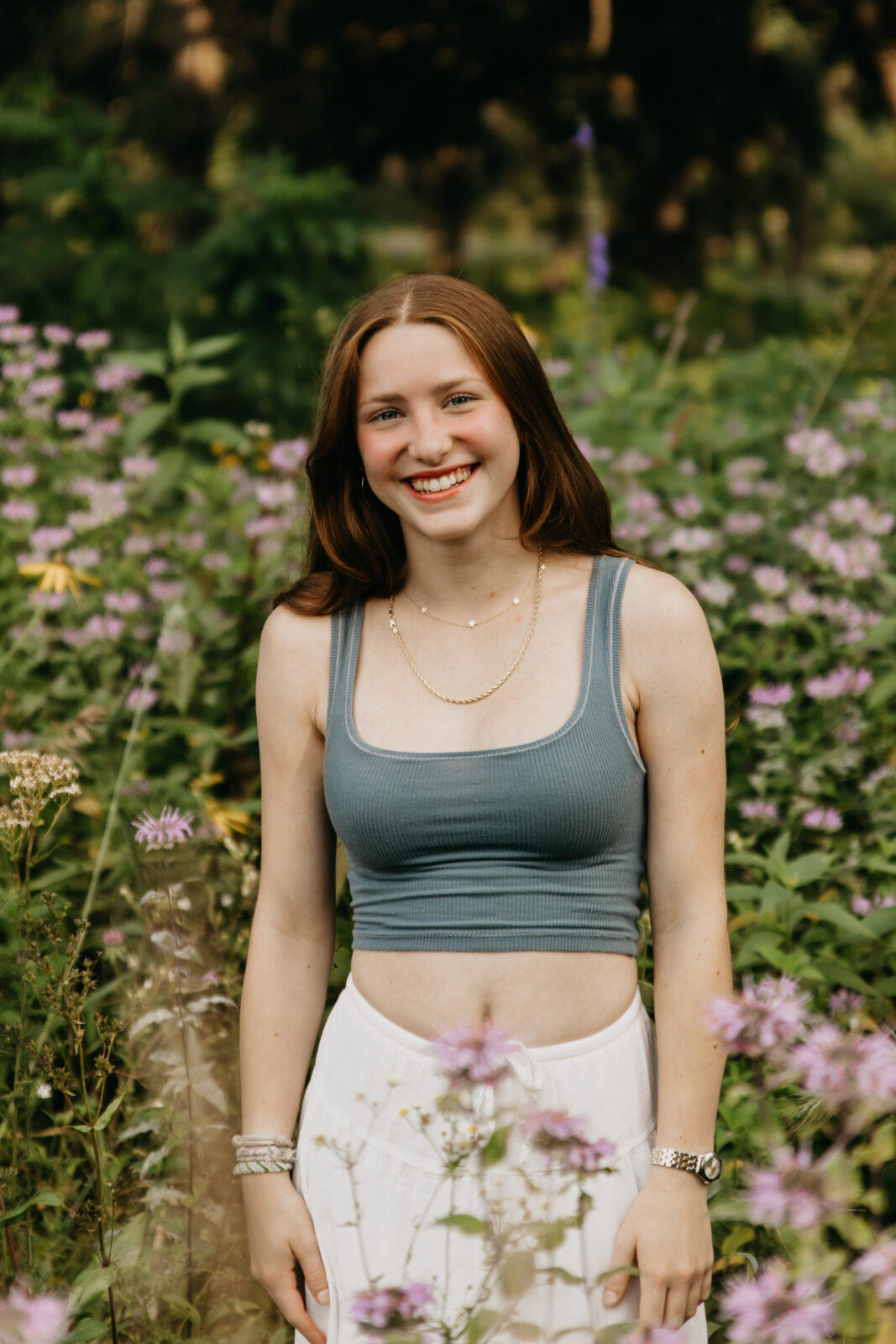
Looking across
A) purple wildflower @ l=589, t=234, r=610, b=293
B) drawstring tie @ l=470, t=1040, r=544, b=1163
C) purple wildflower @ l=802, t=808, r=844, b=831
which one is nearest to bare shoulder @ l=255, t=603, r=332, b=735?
drawstring tie @ l=470, t=1040, r=544, b=1163

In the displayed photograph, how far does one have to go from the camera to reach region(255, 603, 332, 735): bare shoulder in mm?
1763

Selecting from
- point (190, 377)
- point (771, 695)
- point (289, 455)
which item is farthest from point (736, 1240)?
point (190, 377)

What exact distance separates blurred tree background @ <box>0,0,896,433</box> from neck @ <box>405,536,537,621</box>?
2778 millimetres

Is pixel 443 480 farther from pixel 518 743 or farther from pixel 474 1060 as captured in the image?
pixel 474 1060

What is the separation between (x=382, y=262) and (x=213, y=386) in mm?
8299

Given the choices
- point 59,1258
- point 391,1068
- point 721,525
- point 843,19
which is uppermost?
point 843,19

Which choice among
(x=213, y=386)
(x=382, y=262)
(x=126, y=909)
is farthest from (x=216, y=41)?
(x=126, y=909)

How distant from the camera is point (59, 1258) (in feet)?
6.41

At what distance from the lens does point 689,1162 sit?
1519 millimetres

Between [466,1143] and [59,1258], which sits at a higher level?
[466,1143]

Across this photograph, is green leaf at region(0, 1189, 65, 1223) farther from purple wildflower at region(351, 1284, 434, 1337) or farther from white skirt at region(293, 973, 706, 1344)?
purple wildflower at region(351, 1284, 434, 1337)

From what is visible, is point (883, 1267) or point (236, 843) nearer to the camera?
point (883, 1267)

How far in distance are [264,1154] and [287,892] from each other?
0.34m

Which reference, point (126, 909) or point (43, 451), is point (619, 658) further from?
point (43, 451)
